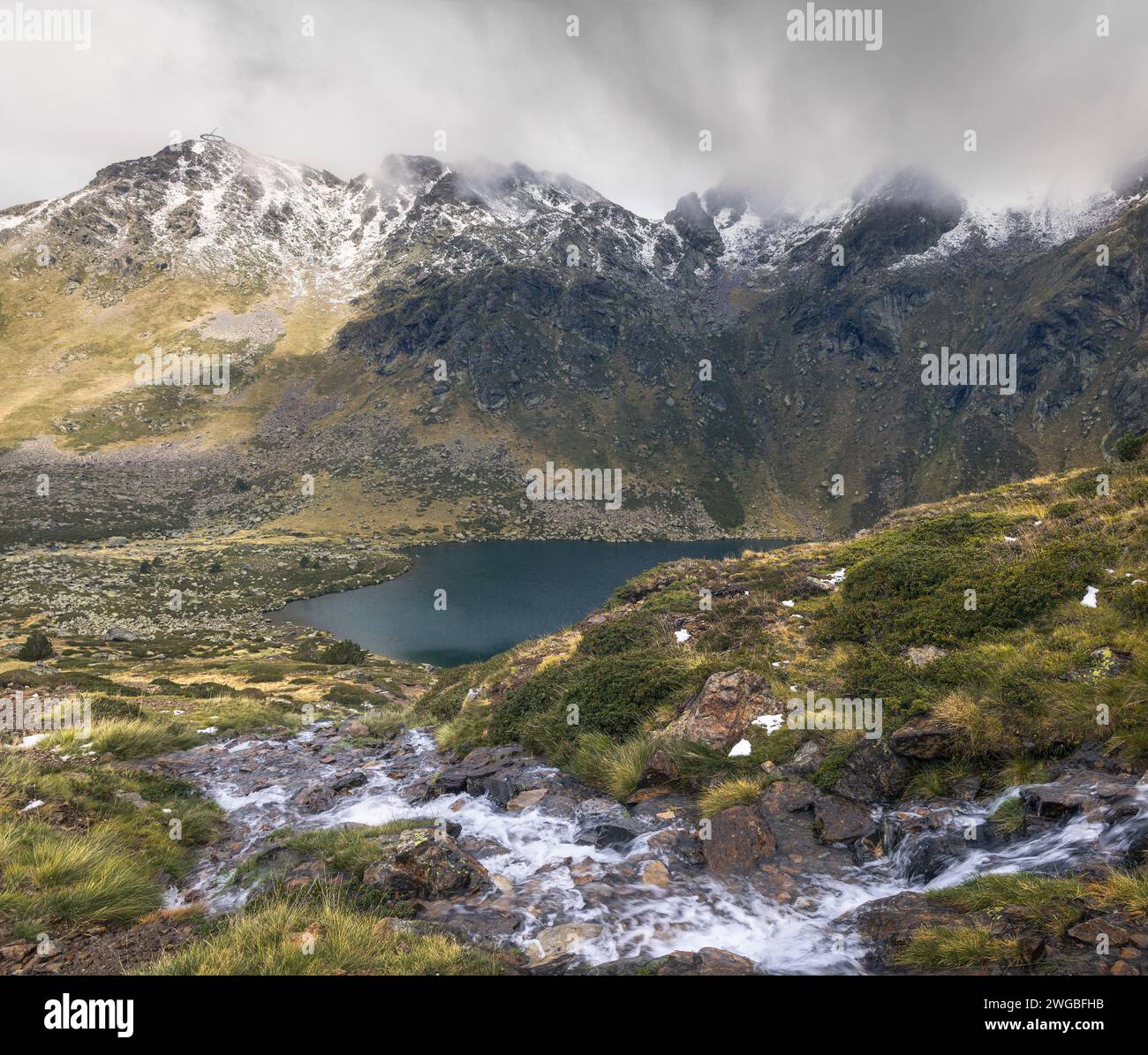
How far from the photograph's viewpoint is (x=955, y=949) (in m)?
4.81

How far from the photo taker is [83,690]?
1078 inches

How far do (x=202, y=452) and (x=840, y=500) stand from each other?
205609 millimetres

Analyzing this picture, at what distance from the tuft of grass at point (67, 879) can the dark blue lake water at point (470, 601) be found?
3886 centimetres

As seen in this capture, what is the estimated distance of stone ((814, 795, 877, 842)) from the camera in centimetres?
778

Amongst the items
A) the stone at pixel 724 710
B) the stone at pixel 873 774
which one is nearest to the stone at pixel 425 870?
the stone at pixel 724 710

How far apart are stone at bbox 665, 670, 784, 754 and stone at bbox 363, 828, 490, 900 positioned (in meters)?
4.54

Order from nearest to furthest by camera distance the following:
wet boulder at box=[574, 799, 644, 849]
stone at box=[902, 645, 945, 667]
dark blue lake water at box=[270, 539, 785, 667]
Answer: wet boulder at box=[574, 799, 644, 849]
stone at box=[902, 645, 945, 667]
dark blue lake water at box=[270, 539, 785, 667]

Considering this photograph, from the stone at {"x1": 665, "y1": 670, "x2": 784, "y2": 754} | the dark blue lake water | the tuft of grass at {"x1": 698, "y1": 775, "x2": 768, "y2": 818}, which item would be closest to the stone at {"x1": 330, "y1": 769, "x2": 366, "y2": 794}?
the stone at {"x1": 665, "y1": 670, "x2": 784, "y2": 754}

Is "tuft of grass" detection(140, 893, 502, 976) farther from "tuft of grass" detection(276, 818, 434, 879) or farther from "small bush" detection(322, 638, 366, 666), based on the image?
"small bush" detection(322, 638, 366, 666)

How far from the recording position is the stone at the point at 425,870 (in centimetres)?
746

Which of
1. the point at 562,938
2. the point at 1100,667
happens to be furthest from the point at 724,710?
the point at 1100,667
